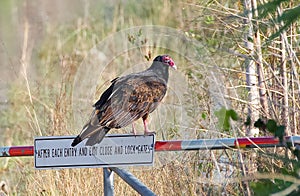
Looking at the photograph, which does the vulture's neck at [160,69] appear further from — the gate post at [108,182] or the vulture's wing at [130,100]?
the gate post at [108,182]

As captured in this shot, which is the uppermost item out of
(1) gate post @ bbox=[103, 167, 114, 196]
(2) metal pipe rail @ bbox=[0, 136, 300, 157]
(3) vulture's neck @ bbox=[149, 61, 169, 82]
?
(3) vulture's neck @ bbox=[149, 61, 169, 82]

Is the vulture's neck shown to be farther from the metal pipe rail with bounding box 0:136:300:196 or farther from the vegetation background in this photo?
the metal pipe rail with bounding box 0:136:300:196

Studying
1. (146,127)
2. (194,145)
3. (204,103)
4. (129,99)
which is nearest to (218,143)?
(194,145)

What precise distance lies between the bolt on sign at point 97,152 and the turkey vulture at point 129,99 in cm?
11

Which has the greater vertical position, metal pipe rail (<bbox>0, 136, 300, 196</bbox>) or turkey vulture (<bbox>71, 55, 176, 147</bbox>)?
turkey vulture (<bbox>71, 55, 176, 147</bbox>)

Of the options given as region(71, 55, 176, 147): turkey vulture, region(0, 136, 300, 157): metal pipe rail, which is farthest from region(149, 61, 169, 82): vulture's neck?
region(0, 136, 300, 157): metal pipe rail

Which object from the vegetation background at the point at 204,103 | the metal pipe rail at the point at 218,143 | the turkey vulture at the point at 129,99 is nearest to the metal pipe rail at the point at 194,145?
the metal pipe rail at the point at 218,143

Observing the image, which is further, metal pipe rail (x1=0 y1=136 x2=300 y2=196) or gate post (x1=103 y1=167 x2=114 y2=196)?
gate post (x1=103 y1=167 x2=114 y2=196)

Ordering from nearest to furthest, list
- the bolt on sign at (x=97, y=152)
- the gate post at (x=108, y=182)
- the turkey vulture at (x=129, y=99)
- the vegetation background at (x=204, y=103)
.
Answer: the bolt on sign at (x=97, y=152), the gate post at (x=108, y=182), the turkey vulture at (x=129, y=99), the vegetation background at (x=204, y=103)

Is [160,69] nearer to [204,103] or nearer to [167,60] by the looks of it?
[167,60]

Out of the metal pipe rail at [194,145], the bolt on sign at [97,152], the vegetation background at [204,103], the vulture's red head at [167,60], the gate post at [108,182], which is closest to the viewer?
the metal pipe rail at [194,145]

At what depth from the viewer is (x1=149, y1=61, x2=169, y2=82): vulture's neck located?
479 cm

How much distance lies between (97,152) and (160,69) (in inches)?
29.8

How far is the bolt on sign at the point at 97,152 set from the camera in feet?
13.8
